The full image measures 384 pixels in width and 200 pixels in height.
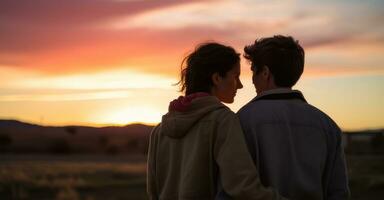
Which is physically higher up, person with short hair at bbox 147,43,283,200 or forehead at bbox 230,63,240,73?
forehead at bbox 230,63,240,73

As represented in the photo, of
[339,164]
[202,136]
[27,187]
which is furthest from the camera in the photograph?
[27,187]

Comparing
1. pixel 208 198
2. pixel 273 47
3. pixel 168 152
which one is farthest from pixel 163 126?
pixel 273 47

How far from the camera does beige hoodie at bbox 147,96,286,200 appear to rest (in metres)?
3.04

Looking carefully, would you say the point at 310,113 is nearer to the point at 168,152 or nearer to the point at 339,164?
the point at 339,164

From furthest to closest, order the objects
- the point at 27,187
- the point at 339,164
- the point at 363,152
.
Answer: the point at 363,152
the point at 27,187
the point at 339,164

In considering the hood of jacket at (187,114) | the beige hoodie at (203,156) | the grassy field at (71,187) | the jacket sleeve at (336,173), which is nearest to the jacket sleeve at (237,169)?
the beige hoodie at (203,156)

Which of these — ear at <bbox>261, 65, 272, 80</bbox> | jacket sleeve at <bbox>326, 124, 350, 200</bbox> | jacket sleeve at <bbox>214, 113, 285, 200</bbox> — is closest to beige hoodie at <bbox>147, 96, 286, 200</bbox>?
jacket sleeve at <bbox>214, 113, 285, 200</bbox>

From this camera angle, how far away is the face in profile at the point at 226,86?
3.25 metres

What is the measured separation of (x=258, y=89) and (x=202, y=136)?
36 centimetres

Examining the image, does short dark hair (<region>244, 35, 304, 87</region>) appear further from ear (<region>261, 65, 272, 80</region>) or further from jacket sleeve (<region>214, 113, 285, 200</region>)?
jacket sleeve (<region>214, 113, 285, 200</region>)

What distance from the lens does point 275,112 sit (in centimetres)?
322

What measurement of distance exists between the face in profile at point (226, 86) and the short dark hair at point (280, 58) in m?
0.10

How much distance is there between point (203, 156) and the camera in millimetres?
3170

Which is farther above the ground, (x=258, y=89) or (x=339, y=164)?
(x=258, y=89)
